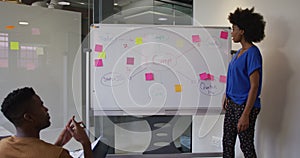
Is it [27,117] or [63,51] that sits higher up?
[63,51]

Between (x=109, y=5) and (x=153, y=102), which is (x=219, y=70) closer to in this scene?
(x=153, y=102)

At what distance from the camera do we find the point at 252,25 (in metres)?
2.33

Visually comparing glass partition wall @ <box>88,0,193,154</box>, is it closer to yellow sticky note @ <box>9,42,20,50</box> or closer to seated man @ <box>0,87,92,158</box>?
yellow sticky note @ <box>9,42,20,50</box>

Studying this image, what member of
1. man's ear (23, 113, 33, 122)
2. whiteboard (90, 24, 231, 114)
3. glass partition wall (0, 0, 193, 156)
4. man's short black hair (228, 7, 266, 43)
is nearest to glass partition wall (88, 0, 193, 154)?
glass partition wall (0, 0, 193, 156)

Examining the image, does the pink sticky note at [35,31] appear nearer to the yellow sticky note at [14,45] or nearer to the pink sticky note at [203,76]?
the yellow sticky note at [14,45]

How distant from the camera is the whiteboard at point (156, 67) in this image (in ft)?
8.94

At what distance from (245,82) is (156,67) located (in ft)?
2.79

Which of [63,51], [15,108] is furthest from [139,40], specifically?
[15,108]

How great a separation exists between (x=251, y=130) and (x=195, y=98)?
636mm

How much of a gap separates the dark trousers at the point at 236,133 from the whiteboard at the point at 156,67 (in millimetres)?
386

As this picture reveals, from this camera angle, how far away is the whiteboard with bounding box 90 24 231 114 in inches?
107

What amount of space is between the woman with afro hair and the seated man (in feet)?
4.41

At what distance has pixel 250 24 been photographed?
2334 millimetres

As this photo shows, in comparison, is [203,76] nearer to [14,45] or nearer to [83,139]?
[83,139]
